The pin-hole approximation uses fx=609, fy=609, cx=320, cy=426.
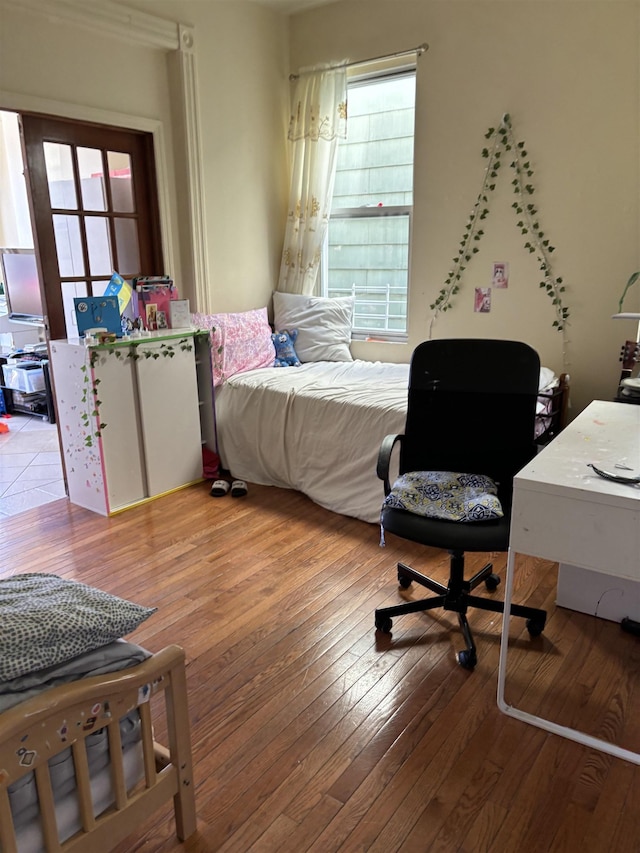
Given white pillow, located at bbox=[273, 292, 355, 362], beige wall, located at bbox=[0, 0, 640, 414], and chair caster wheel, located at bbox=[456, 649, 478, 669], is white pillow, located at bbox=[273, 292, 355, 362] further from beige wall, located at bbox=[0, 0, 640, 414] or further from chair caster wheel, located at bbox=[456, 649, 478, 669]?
chair caster wheel, located at bbox=[456, 649, 478, 669]

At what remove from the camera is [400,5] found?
148 inches

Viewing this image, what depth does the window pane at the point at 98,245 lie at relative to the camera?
3474 mm

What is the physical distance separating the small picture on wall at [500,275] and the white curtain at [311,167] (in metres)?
1.28

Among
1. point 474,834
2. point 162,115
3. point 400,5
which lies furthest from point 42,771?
point 400,5

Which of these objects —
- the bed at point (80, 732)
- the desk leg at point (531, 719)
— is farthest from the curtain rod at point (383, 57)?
the bed at point (80, 732)

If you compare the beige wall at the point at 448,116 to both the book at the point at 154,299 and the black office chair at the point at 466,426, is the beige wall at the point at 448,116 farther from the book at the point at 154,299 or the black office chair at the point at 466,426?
the black office chair at the point at 466,426

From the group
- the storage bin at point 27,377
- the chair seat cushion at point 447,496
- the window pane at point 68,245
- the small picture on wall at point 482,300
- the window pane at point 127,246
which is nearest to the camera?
the chair seat cushion at point 447,496

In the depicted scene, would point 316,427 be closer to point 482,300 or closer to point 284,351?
point 284,351

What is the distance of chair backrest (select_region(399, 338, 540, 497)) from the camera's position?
7.30 ft

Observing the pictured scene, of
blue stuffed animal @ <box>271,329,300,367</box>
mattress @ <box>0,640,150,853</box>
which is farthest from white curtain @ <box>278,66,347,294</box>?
mattress @ <box>0,640,150,853</box>

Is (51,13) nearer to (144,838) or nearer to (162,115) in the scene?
(162,115)

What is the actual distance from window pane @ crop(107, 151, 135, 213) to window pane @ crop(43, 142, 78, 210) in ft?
0.84

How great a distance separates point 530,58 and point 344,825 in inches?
147

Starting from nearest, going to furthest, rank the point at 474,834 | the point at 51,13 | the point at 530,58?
1. the point at 474,834
2. the point at 51,13
3. the point at 530,58
